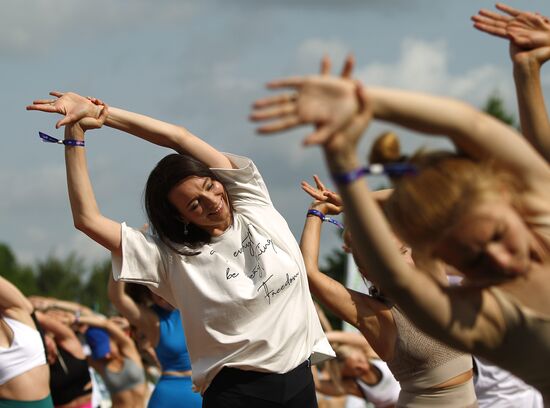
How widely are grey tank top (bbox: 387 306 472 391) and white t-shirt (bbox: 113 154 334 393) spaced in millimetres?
508

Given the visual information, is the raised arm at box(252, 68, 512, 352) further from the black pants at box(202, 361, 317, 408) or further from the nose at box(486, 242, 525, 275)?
the black pants at box(202, 361, 317, 408)

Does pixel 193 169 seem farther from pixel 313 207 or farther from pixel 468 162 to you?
pixel 468 162

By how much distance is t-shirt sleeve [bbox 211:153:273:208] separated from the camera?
5.11 m

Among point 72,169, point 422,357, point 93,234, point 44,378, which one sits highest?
point 72,169

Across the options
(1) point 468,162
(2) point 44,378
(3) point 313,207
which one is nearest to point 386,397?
(2) point 44,378

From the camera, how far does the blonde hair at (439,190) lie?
113 inches

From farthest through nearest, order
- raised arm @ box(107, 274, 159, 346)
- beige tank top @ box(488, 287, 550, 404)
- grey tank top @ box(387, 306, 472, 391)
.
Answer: raised arm @ box(107, 274, 159, 346) < grey tank top @ box(387, 306, 472, 391) < beige tank top @ box(488, 287, 550, 404)

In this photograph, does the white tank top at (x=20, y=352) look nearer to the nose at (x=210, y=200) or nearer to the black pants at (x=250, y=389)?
the black pants at (x=250, y=389)

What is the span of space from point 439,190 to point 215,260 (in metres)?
2.26

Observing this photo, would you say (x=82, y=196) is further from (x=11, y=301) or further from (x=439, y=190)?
(x=11, y=301)

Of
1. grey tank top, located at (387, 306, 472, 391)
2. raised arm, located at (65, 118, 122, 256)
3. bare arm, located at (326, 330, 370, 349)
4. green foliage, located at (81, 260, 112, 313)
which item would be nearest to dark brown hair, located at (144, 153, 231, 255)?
raised arm, located at (65, 118, 122, 256)

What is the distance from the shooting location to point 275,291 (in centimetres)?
495

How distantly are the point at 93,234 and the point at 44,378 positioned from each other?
3611 mm

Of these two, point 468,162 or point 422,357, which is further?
point 422,357
